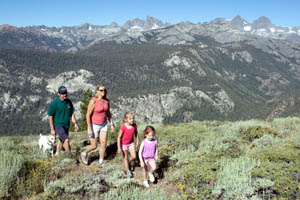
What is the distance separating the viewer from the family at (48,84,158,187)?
7094mm

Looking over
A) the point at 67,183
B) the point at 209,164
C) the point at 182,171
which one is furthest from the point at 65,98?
the point at 209,164

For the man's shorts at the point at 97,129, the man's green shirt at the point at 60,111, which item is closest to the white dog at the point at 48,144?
the man's green shirt at the point at 60,111

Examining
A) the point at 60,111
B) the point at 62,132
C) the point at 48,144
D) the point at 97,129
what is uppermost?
the point at 60,111

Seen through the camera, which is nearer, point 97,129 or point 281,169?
point 281,169

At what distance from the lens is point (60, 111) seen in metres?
8.68

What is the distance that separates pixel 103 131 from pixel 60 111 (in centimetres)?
182

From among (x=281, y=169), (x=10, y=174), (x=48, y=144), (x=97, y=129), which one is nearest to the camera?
(x=10, y=174)

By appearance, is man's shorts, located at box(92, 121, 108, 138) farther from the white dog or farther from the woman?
the white dog

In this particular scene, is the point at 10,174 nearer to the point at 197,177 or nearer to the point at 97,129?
the point at 97,129

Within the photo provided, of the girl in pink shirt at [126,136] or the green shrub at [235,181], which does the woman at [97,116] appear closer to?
the girl in pink shirt at [126,136]

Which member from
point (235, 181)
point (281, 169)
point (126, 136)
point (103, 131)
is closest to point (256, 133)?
point (281, 169)

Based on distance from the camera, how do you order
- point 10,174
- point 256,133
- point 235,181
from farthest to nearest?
point 256,133 < point 10,174 < point 235,181

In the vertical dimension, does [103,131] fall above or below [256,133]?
above

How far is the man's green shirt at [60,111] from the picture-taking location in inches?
336
